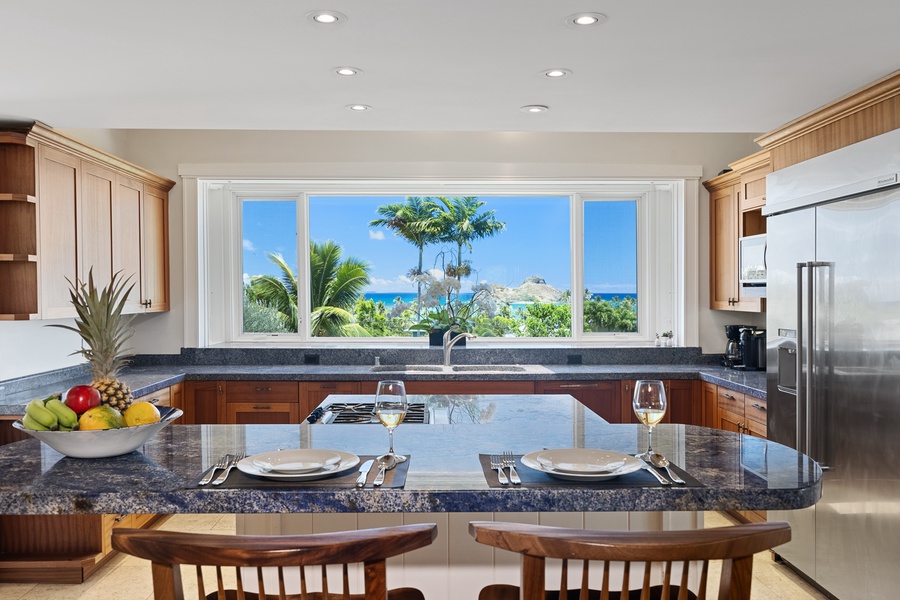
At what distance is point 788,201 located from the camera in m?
3.23

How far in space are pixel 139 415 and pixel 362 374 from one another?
8.89 feet

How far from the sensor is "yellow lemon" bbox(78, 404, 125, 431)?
177 centimetres

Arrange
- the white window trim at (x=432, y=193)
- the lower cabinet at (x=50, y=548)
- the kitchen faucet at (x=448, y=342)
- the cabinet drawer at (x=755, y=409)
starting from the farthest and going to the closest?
the white window trim at (x=432, y=193) → the kitchen faucet at (x=448, y=342) → the cabinet drawer at (x=755, y=409) → the lower cabinet at (x=50, y=548)

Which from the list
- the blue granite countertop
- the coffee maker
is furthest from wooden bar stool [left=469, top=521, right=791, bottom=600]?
the coffee maker

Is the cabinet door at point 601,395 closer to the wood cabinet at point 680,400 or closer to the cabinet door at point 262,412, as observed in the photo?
the wood cabinet at point 680,400

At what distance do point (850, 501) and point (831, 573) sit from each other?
380 millimetres

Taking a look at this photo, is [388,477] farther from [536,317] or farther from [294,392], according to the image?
[536,317]

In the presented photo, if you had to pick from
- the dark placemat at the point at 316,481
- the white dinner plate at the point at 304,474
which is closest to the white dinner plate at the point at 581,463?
the dark placemat at the point at 316,481

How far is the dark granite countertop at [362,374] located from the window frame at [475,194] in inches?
16.2

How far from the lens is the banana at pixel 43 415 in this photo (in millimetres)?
1745

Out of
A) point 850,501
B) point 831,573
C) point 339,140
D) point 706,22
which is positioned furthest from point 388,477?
point 339,140

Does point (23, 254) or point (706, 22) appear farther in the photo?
point (23, 254)

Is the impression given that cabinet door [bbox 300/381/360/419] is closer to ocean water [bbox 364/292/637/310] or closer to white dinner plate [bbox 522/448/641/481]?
ocean water [bbox 364/292/637/310]

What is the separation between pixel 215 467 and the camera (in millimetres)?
1688
